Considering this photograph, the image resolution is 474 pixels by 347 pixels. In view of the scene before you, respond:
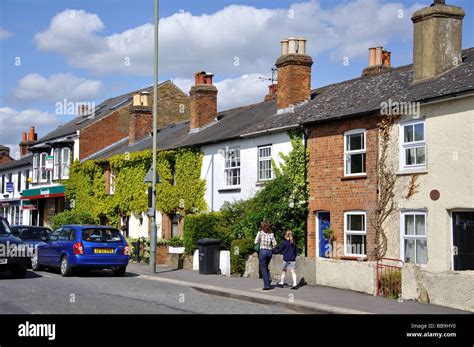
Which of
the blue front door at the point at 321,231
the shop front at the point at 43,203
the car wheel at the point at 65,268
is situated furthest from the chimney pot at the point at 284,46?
the shop front at the point at 43,203

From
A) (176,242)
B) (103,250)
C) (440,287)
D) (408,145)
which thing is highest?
(408,145)

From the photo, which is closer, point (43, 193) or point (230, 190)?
point (230, 190)

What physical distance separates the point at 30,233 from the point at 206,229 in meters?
6.72

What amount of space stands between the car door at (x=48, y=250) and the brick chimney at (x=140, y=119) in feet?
59.2

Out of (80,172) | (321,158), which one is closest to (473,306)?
(321,158)

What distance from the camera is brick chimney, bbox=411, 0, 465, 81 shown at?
828 inches

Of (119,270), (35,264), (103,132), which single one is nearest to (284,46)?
(119,270)

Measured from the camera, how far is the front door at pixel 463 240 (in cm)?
1806

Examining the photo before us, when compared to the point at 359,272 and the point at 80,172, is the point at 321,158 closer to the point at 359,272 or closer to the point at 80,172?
the point at 359,272

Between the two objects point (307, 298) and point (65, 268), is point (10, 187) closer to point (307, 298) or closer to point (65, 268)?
point (65, 268)

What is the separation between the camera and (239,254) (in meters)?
22.4

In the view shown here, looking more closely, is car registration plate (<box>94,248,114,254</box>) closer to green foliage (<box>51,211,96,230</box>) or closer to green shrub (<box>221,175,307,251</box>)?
green shrub (<box>221,175,307,251</box>)

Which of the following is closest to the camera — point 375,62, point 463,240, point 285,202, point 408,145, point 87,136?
point 463,240
